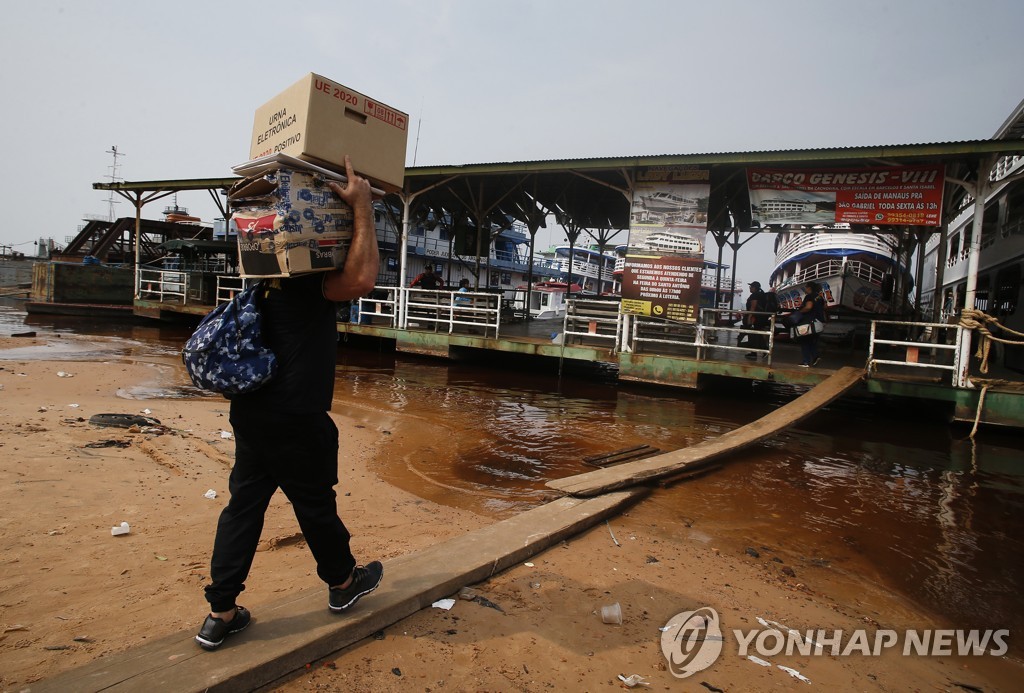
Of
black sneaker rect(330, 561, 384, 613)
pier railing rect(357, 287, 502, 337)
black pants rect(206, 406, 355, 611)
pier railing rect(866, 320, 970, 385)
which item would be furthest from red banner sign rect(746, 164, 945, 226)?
black pants rect(206, 406, 355, 611)

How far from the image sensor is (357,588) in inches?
90.5

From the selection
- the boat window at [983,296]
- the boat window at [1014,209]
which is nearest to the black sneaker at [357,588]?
the boat window at [1014,209]

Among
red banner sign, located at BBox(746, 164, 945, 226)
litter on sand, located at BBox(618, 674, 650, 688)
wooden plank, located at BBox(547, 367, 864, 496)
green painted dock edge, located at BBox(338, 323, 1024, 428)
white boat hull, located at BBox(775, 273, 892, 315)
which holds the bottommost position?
litter on sand, located at BBox(618, 674, 650, 688)

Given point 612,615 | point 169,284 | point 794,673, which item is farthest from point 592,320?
point 169,284

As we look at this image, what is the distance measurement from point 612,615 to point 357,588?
1.15m

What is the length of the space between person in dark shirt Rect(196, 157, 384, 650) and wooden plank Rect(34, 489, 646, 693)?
92mm

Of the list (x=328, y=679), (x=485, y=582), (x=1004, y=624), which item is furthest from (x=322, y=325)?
Answer: (x=1004, y=624)

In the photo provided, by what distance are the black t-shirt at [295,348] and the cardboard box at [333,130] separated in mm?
498

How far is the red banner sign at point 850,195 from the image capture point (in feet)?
31.2

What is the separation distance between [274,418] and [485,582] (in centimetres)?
140

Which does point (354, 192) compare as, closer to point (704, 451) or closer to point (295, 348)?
point (295, 348)

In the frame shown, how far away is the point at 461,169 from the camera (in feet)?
42.0

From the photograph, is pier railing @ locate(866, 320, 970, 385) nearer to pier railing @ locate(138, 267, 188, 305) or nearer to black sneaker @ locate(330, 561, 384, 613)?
black sneaker @ locate(330, 561, 384, 613)

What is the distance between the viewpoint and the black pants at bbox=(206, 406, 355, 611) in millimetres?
2061
